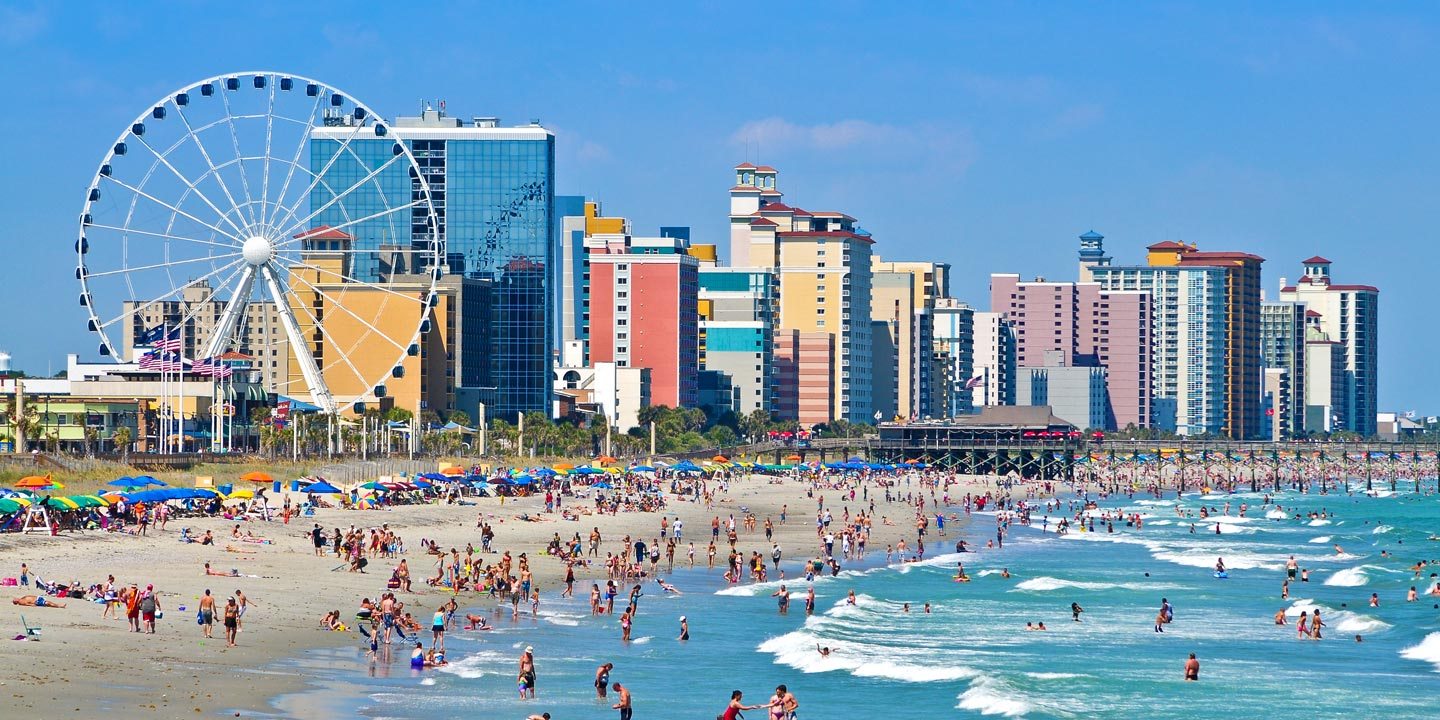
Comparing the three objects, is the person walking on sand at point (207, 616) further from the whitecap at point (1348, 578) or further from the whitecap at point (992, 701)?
the whitecap at point (1348, 578)

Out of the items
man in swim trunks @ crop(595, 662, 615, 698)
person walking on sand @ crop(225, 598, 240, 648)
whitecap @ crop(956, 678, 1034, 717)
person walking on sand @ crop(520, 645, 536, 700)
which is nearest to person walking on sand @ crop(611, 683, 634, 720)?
man in swim trunks @ crop(595, 662, 615, 698)

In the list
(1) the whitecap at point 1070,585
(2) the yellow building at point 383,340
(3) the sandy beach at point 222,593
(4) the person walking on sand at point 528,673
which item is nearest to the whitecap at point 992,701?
Answer: (4) the person walking on sand at point 528,673

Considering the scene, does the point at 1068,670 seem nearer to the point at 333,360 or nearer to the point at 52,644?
the point at 52,644

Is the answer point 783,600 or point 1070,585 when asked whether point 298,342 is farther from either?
point 783,600

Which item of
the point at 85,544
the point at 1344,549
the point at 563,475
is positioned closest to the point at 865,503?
the point at 563,475

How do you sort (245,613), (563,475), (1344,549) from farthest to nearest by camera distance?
1. (563,475)
2. (1344,549)
3. (245,613)
